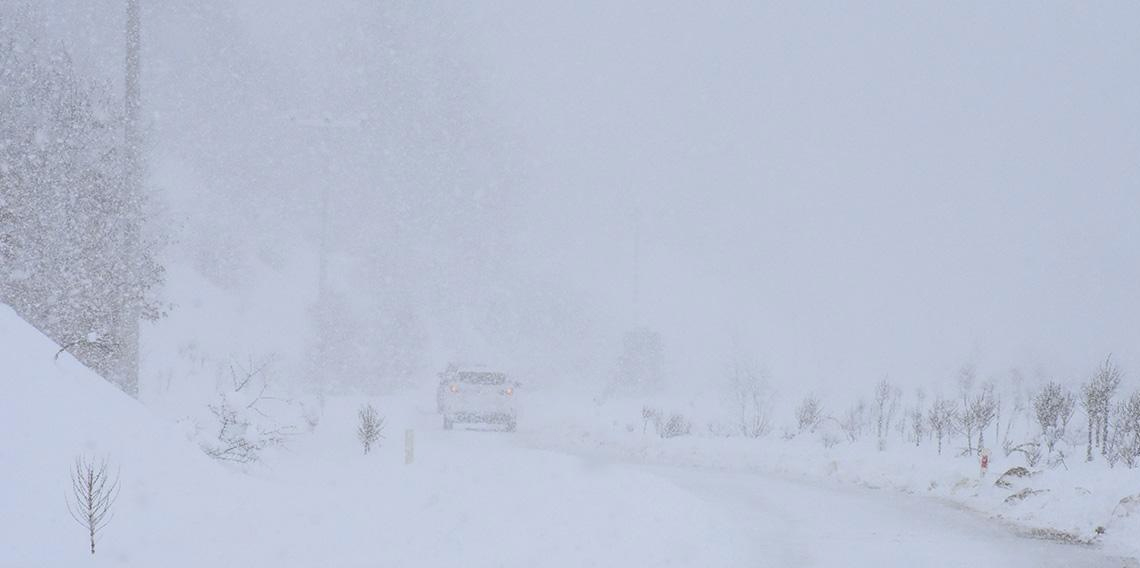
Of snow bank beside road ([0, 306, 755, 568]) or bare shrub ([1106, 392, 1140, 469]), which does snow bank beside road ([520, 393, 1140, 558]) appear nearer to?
bare shrub ([1106, 392, 1140, 469])

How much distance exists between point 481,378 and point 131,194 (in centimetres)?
1462

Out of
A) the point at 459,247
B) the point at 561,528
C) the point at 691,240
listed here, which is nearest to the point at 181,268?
the point at 459,247

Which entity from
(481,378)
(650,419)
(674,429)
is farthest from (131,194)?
(650,419)

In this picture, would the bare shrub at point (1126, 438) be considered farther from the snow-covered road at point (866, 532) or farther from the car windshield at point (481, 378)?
A: the car windshield at point (481, 378)

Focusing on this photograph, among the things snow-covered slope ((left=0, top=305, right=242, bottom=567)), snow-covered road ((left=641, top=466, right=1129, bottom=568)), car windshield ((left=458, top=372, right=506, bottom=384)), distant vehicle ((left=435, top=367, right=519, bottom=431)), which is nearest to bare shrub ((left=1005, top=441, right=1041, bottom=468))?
snow-covered road ((left=641, top=466, right=1129, bottom=568))

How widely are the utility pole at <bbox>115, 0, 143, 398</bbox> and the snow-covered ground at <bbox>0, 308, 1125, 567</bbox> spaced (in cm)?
258

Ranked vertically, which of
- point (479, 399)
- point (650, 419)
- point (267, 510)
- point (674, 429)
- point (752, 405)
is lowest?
point (752, 405)

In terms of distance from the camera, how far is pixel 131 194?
612 inches

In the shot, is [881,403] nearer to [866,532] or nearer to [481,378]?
[481,378]

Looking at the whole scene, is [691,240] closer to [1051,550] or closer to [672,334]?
[672,334]

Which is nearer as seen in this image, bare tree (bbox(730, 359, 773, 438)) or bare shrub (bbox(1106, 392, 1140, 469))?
bare shrub (bbox(1106, 392, 1140, 469))

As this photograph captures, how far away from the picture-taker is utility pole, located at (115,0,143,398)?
15.5 metres

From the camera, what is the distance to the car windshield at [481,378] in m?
28.9

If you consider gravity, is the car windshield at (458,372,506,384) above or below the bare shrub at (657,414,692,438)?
above
